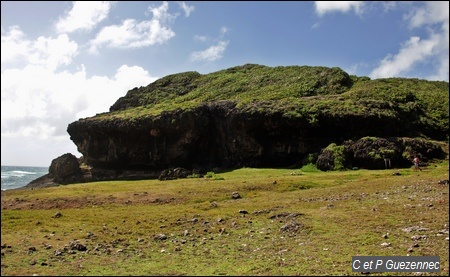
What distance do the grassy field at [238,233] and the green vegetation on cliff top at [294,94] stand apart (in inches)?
1160

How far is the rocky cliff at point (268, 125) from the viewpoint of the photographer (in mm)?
55375

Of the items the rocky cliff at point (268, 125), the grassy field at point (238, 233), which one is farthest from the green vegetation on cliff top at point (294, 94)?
the grassy field at point (238, 233)

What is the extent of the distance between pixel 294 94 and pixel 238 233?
55.3 meters

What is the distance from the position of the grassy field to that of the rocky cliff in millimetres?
22960

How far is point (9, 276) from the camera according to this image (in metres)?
12.2

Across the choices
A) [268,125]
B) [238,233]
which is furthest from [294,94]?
[238,233]

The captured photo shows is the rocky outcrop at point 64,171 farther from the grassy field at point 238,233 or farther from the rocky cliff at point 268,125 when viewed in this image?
the grassy field at point 238,233

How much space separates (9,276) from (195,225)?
9.78 m

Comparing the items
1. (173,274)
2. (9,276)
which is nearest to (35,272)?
(9,276)

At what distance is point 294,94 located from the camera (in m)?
70.4

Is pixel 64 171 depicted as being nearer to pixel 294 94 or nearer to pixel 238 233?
pixel 294 94

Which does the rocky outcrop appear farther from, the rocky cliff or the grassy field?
the grassy field

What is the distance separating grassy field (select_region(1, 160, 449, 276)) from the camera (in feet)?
42.9

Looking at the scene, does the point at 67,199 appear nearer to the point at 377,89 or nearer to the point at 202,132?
the point at 202,132
